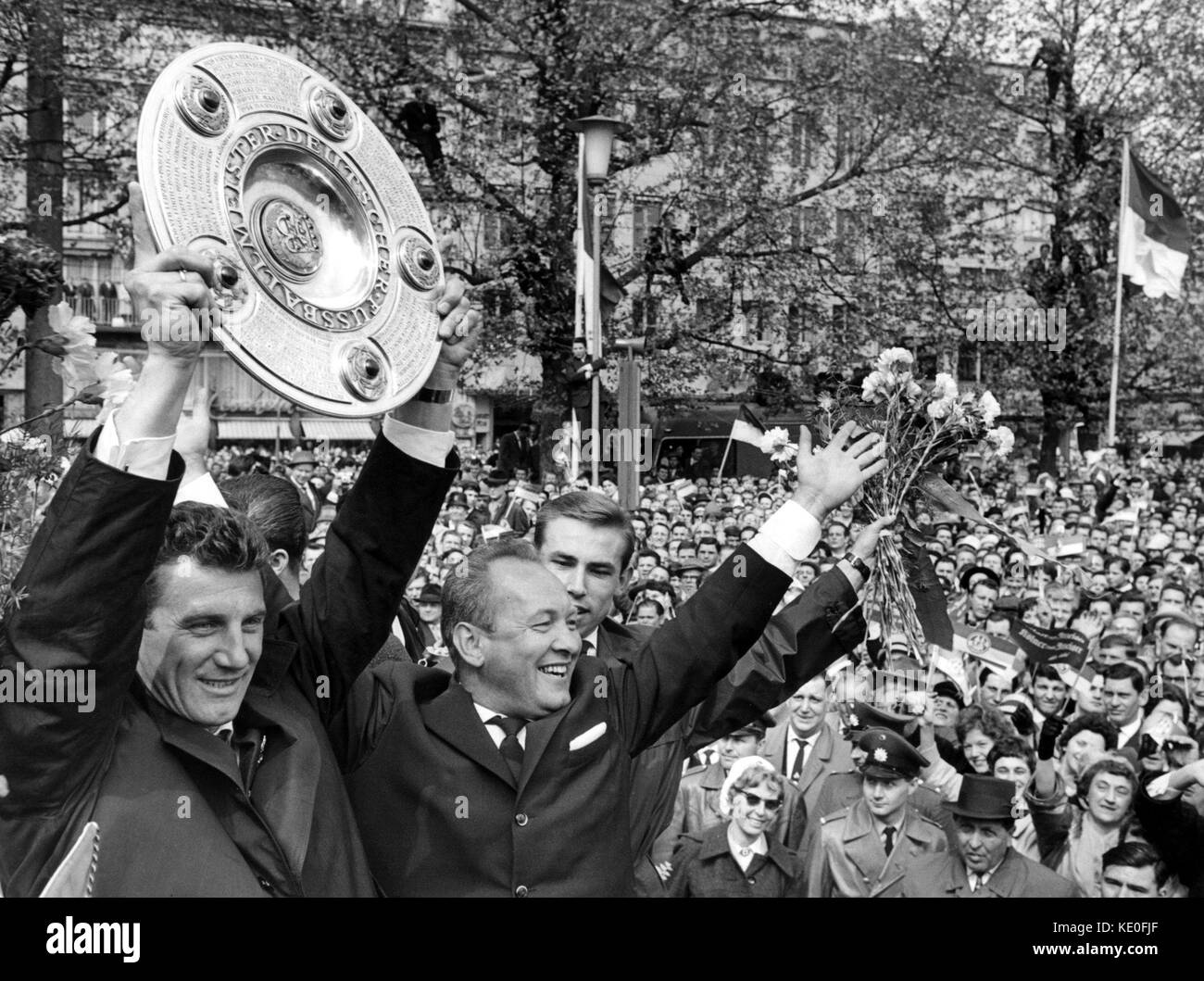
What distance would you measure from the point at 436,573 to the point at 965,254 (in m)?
16.7

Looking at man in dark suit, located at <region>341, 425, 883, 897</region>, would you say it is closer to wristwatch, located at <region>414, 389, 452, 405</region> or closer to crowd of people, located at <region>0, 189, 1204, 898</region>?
crowd of people, located at <region>0, 189, 1204, 898</region>

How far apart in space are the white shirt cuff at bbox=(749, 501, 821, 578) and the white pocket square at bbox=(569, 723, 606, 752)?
0.54 metres

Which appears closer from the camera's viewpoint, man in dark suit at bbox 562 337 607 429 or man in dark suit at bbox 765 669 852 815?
man in dark suit at bbox 765 669 852 815

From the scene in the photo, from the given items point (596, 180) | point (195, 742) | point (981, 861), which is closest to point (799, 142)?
point (596, 180)

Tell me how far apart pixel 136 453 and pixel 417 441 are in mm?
799

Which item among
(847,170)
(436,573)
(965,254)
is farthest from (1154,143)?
(436,573)

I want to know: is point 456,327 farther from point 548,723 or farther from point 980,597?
point 980,597

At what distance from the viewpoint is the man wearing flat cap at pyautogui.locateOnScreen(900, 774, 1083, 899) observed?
5207mm

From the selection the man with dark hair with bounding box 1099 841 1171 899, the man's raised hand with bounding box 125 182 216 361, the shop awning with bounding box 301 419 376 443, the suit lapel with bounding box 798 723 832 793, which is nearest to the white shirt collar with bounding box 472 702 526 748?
the man's raised hand with bounding box 125 182 216 361

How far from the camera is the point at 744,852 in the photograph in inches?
226

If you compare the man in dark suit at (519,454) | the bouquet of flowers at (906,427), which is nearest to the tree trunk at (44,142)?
the man in dark suit at (519,454)

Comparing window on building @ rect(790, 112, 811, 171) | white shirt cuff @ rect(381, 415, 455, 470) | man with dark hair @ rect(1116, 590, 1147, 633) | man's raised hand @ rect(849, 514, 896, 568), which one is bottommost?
man with dark hair @ rect(1116, 590, 1147, 633)

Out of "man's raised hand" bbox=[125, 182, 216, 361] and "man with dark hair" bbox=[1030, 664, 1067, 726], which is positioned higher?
"man's raised hand" bbox=[125, 182, 216, 361]

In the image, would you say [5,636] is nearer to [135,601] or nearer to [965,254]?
[135,601]
